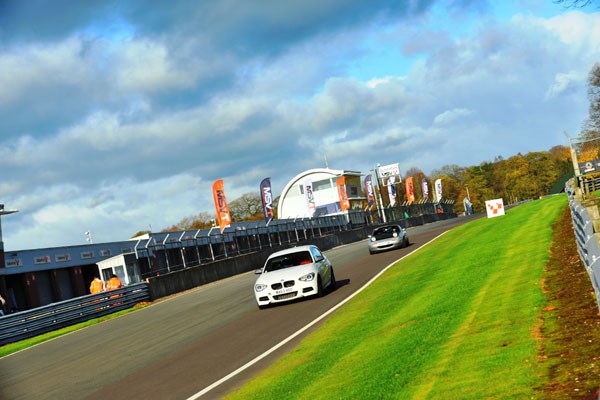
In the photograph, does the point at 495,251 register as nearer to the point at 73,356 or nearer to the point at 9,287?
the point at 73,356

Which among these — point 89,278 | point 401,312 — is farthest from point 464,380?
point 89,278

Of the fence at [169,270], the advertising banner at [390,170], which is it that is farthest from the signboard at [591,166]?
the advertising banner at [390,170]

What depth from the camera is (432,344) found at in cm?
883

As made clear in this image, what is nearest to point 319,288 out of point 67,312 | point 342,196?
point 67,312

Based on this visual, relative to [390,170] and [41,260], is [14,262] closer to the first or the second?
[41,260]

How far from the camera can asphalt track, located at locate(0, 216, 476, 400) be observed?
34.9ft

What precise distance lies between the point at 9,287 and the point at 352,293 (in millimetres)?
35000

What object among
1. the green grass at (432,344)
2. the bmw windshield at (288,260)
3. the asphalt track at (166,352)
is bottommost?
the asphalt track at (166,352)

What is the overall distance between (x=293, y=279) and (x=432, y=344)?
949cm

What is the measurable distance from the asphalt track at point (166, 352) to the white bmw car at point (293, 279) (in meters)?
0.32

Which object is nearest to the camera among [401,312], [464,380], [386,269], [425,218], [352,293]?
[464,380]

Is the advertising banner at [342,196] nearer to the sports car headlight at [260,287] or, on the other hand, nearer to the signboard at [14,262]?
the signboard at [14,262]

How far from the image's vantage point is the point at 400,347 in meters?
9.16

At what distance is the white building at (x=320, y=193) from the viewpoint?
11312 cm
